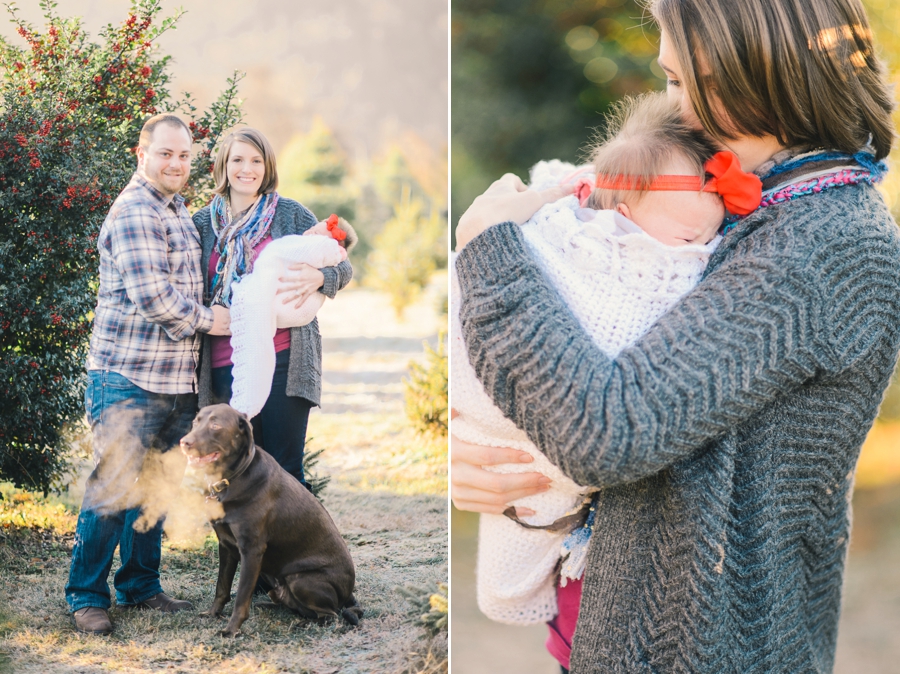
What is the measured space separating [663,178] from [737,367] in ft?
1.45

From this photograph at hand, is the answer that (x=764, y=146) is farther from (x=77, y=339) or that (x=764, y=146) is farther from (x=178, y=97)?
(x=77, y=339)

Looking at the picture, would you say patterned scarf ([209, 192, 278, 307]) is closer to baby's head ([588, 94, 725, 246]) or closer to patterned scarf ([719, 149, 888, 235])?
baby's head ([588, 94, 725, 246])

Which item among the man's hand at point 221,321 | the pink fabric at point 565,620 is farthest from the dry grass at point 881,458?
the man's hand at point 221,321

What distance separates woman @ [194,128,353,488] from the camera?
1.50 m

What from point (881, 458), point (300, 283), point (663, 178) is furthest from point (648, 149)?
point (881, 458)

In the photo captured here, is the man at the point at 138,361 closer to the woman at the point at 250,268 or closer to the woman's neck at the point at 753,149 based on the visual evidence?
the woman at the point at 250,268

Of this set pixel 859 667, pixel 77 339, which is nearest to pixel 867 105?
pixel 77 339

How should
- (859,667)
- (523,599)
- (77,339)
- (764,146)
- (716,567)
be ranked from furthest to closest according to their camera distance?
(859,667)
(523,599)
(77,339)
(764,146)
(716,567)

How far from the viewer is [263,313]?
154cm

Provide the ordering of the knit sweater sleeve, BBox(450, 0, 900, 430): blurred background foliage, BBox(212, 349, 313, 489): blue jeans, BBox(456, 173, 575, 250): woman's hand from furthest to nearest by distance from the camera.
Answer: BBox(450, 0, 900, 430): blurred background foliage
BBox(212, 349, 313, 489): blue jeans
BBox(456, 173, 575, 250): woman's hand
the knit sweater sleeve

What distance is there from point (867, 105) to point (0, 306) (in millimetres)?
1658

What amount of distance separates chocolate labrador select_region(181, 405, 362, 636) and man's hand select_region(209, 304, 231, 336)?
0.15 meters

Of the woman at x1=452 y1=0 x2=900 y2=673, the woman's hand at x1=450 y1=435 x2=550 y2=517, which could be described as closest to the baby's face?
the woman at x1=452 y1=0 x2=900 y2=673

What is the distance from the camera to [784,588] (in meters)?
1.29
